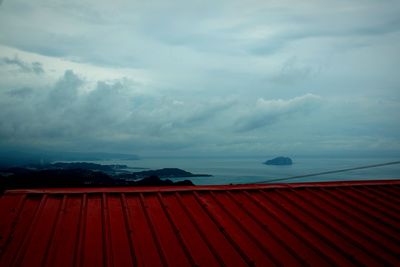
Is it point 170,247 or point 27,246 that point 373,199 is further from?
point 27,246

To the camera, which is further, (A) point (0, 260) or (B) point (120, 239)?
(B) point (120, 239)

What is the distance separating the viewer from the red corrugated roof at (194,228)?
4832mm

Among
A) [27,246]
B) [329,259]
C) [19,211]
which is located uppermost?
[19,211]

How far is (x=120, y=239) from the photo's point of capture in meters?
5.17

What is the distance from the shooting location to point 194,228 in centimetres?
575

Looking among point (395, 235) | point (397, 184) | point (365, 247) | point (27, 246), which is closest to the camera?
point (27, 246)

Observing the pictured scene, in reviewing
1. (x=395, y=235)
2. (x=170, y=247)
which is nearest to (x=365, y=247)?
(x=395, y=235)

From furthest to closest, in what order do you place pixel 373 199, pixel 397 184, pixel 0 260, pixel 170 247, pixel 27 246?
1. pixel 397 184
2. pixel 373 199
3. pixel 170 247
4. pixel 27 246
5. pixel 0 260

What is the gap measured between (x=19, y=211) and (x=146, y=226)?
264cm

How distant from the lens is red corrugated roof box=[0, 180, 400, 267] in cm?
483

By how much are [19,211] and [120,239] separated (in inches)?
93.0

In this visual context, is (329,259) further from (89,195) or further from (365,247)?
(89,195)

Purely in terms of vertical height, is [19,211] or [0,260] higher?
[19,211]

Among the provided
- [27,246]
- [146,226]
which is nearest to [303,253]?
[146,226]
